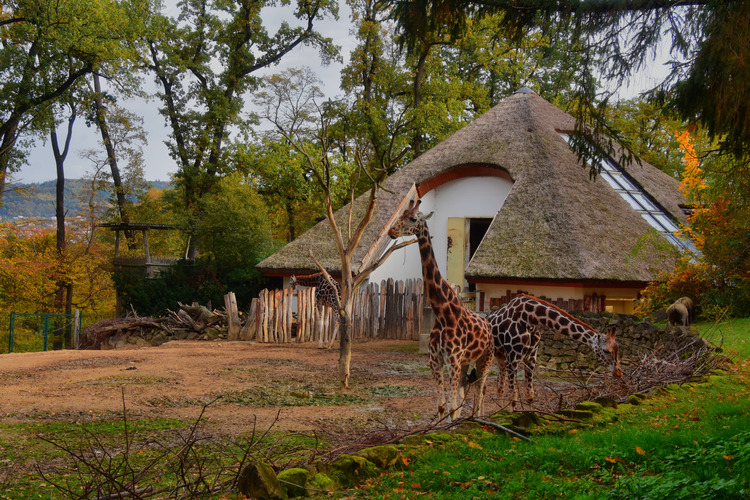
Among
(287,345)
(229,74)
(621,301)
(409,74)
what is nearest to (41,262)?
(229,74)

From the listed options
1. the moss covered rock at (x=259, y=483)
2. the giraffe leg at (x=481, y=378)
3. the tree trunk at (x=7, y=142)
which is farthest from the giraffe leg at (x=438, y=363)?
the tree trunk at (x=7, y=142)

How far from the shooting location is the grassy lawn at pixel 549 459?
3.99 metres

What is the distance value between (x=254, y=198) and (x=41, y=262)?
29.5ft

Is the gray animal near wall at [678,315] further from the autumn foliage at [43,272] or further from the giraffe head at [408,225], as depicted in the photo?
the autumn foliage at [43,272]

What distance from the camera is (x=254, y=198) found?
2552cm

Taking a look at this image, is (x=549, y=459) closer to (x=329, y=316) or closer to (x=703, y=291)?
(x=703, y=291)

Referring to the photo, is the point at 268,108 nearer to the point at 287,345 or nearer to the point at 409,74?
the point at 409,74

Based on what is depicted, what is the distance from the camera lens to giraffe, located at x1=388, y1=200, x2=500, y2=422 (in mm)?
6598

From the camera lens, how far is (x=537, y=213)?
17547mm

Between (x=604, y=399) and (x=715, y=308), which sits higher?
(x=715, y=308)

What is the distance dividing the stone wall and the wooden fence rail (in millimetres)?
5082

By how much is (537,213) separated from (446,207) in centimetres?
407

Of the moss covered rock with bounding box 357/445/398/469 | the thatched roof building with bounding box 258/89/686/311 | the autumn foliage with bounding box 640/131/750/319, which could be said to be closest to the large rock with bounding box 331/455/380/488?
the moss covered rock with bounding box 357/445/398/469

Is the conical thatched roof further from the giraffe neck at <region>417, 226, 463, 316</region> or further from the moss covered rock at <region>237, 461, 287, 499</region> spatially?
the moss covered rock at <region>237, 461, 287, 499</region>
